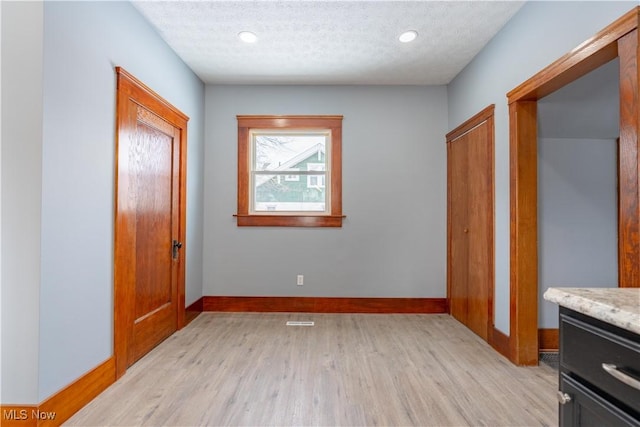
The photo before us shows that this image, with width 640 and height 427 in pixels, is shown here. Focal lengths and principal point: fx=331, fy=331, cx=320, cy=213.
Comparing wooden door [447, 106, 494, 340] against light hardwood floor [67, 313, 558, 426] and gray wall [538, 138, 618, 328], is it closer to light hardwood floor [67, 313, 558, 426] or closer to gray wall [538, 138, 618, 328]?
light hardwood floor [67, 313, 558, 426]

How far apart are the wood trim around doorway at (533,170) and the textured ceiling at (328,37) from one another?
0.79 meters

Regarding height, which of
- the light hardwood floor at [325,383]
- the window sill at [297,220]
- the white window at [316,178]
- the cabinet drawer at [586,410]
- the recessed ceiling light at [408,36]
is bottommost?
the light hardwood floor at [325,383]

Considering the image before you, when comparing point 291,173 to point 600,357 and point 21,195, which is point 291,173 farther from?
point 600,357

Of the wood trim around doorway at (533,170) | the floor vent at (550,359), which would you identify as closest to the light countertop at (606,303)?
the wood trim around doorway at (533,170)

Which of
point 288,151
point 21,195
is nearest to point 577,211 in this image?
point 288,151

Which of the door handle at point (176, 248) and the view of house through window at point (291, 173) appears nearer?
the door handle at point (176, 248)

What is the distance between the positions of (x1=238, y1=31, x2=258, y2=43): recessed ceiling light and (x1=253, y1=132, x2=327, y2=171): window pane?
1240 mm

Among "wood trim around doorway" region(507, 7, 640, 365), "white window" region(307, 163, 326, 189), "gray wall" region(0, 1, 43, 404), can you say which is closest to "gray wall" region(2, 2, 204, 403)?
"gray wall" region(0, 1, 43, 404)

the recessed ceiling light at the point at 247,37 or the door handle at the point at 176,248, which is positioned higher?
the recessed ceiling light at the point at 247,37

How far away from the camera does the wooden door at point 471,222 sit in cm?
301

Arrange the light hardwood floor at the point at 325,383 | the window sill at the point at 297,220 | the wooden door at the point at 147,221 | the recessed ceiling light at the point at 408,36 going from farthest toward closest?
the window sill at the point at 297,220 → the recessed ceiling light at the point at 408,36 → the wooden door at the point at 147,221 → the light hardwood floor at the point at 325,383

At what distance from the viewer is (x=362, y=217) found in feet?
13.2

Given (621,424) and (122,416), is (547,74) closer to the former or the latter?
(621,424)

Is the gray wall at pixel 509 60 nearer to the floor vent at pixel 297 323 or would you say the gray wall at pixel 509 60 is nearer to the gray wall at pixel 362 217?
the gray wall at pixel 362 217
